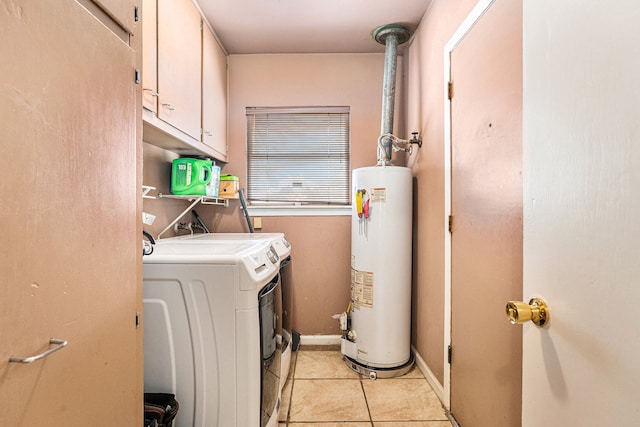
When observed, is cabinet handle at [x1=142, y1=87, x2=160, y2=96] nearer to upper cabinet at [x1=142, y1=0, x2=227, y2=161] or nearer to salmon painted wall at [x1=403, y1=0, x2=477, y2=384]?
upper cabinet at [x1=142, y1=0, x2=227, y2=161]

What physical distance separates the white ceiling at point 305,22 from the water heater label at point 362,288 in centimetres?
178

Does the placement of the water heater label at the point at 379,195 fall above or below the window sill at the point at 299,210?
above

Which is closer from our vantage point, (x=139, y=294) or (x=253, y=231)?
(x=139, y=294)

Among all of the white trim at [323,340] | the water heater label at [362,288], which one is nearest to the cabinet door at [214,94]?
the water heater label at [362,288]

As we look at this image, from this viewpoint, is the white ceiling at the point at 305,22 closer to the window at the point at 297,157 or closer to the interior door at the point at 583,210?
the window at the point at 297,157

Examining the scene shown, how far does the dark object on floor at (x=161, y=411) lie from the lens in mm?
1051

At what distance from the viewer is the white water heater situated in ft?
6.70

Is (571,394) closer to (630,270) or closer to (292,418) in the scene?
(630,270)

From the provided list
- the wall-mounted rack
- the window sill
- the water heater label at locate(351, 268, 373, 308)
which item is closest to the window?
the window sill

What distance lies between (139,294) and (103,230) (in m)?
0.27

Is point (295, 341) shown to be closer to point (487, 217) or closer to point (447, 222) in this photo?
point (447, 222)

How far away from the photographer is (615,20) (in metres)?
0.46

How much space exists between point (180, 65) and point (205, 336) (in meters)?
1.42

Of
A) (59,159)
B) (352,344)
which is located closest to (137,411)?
(59,159)
